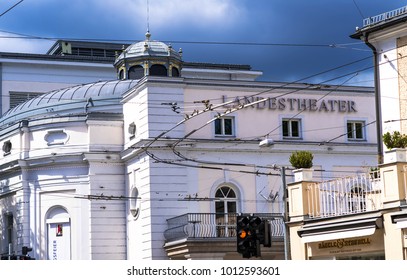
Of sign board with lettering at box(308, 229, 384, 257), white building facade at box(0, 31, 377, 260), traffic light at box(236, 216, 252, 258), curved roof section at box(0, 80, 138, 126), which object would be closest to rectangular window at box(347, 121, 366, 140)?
white building facade at box(0, 31, 377, 260)

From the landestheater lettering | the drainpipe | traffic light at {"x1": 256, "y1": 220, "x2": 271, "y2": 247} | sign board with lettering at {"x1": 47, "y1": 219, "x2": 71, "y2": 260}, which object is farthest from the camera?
sign board with lettering at {"x1": 47, "y1": 219, "x2": 71, "y2": 260}

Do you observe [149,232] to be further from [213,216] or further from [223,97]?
[223,97]

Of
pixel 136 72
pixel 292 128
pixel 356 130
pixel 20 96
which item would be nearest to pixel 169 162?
pixel 292 128

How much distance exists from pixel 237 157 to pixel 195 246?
18.9ft

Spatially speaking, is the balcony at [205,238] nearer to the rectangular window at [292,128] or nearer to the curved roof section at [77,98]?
the rectangular window at [292,128]

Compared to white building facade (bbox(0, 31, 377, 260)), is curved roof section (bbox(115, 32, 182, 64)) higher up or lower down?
higher up

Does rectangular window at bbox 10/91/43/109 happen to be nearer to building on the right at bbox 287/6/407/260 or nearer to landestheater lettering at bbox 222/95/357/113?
landestheater lettering at bbox 222/95/357/113

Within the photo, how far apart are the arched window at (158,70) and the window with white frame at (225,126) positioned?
779 cm

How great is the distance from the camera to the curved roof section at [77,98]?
57500mm

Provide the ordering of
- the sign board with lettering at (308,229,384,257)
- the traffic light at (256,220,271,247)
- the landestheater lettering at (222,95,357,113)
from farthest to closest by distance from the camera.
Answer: the landestheater lettering at (222,95,357,113) < the traffic light at (256,220,271,247) < the sign board with lettering at (308,229,384,257)

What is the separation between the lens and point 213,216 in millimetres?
48906

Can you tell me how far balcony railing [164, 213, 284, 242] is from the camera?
47.6 m

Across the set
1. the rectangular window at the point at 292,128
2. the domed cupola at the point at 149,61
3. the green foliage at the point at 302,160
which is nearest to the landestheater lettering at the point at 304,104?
the rectangular window at the point at 292,128
